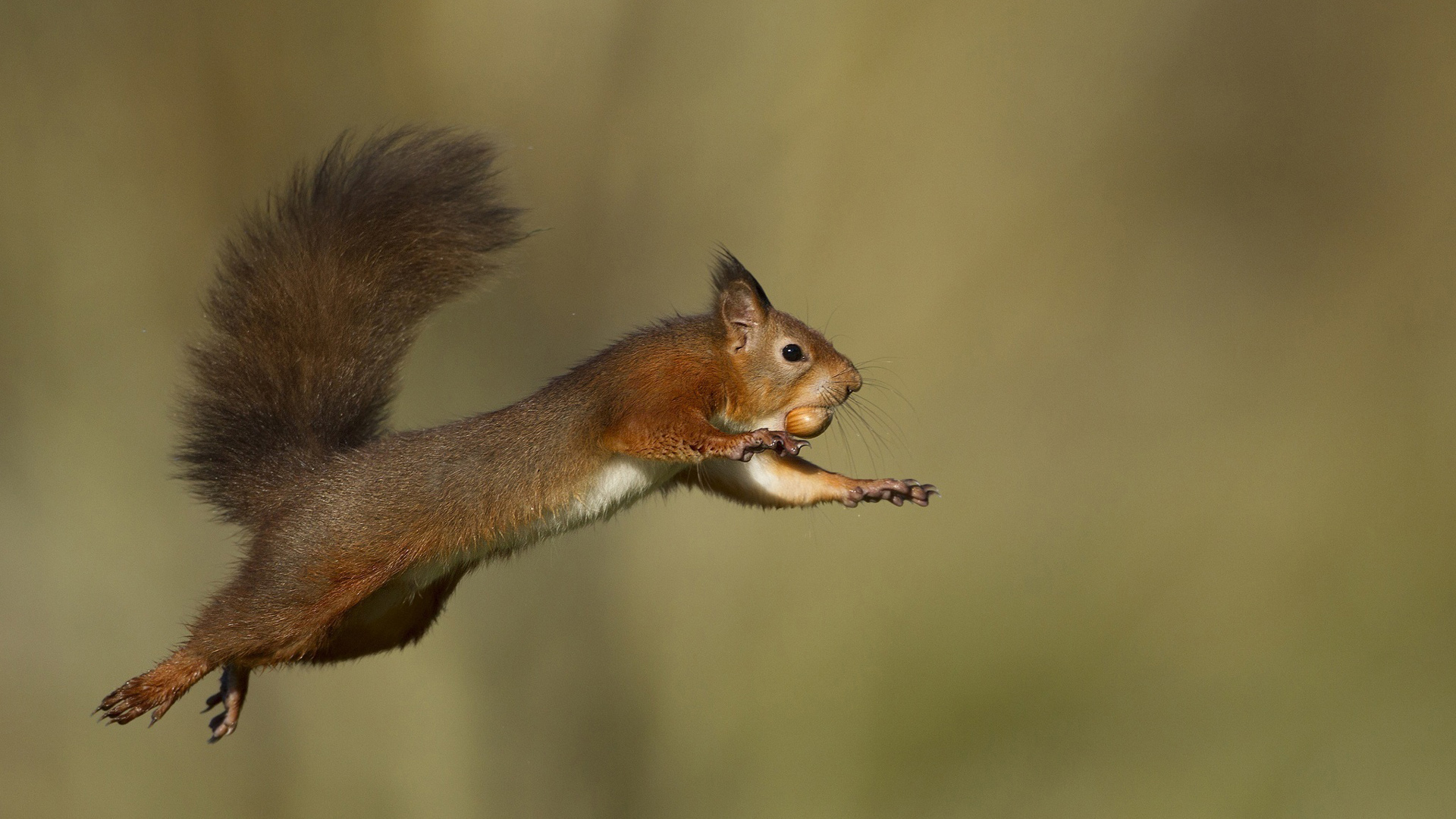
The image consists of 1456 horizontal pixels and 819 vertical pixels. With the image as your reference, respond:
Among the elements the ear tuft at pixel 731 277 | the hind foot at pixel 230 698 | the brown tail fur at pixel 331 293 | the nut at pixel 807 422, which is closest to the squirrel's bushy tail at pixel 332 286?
the brown tail fur at pixel 331 293

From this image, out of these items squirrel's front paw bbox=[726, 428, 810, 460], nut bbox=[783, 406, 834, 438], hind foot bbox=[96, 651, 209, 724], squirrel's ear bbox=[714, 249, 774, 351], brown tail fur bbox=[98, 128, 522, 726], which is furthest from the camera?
brown tail fur bbox=[98, 128, 522, 726]

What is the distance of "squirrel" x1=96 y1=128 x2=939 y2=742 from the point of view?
1.77m

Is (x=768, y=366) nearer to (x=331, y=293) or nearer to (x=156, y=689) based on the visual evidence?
(x=331, y=293)

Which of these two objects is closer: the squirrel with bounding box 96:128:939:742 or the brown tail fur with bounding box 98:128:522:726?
the squirrel with bounding box 96:128:939:742

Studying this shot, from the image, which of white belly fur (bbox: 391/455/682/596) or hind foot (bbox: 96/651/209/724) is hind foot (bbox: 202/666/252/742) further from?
white belly fur (bbox: 391/455/682/596)

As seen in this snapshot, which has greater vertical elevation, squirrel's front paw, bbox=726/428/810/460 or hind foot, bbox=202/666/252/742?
squirrel's front paw, bbox=726/428/810/460

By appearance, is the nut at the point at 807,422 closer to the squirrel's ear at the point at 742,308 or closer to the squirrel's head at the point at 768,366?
the squirrel's head at the point at 768,366

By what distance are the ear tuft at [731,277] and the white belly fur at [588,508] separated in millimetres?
294

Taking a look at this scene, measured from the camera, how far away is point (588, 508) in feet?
6.05

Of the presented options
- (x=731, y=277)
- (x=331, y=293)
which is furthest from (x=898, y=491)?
(x=331, y=293)

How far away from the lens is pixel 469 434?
1.90m

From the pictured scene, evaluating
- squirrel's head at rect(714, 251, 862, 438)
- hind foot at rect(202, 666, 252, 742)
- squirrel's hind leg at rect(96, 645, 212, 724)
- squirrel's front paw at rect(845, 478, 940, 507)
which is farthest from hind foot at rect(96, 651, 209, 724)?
squirrel's front paw at rect(845, 478, 940, 507)

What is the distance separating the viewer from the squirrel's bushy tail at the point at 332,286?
205cm

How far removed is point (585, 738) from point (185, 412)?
178 centimetres
